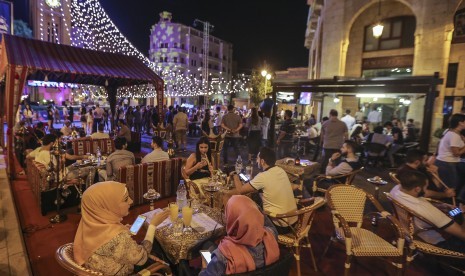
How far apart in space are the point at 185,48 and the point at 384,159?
43.5m

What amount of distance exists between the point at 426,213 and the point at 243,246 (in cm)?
207

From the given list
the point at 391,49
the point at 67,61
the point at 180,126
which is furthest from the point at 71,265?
the point at 391,49

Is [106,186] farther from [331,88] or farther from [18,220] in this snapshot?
Answer: [331,88]

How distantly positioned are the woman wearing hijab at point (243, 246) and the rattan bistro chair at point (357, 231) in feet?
4.10

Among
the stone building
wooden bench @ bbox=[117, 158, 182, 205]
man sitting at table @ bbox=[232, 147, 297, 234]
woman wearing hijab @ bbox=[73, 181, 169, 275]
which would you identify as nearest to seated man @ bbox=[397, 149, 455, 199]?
man sitting at table @ bbox=[232, 147, 297, 234]

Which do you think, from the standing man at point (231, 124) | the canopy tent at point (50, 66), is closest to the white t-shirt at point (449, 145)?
the standing man at point (231, 124)

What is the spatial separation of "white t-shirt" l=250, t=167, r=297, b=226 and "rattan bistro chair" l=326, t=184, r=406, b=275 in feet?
1.63

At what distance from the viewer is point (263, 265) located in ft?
5.78

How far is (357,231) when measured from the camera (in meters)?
3.06

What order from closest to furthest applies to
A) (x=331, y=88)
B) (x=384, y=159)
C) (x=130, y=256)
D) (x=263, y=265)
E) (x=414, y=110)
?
1. (x=263, y=265)
2. (x=130, y=256)
3. (x=331, y=88)
4. (x=384, y=159)
5. (x=414, y=110)

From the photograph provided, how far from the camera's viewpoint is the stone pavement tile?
292cm

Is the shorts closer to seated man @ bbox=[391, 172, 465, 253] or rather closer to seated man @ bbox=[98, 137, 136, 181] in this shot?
seated man @ bbox=[98, 137, 136, 181]

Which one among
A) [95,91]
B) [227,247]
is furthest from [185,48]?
[227,247]

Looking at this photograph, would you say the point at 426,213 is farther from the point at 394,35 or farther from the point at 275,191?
the point at 394,35
